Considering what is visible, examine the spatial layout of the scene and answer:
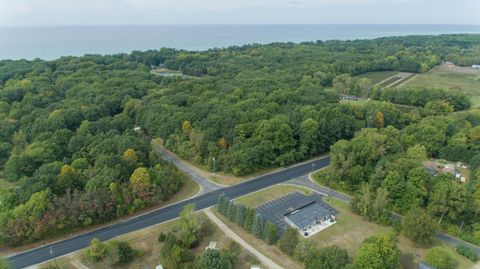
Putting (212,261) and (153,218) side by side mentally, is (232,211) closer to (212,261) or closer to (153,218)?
(212,261)

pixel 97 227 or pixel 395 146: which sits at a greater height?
pixel 395 146

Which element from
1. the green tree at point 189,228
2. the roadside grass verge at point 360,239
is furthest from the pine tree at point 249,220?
the roadside grass verge at point 360,239

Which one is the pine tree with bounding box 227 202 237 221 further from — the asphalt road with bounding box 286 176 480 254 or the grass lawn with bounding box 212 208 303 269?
the asphalt road with bounding box 286 176 480 254

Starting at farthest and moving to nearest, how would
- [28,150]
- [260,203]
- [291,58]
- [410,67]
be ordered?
[291,58]
[410,67]
[28,150]
[260,203]

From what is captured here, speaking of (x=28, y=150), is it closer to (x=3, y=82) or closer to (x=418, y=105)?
(x=3, y=82)

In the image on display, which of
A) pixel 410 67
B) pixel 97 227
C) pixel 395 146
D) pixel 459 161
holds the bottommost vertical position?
pixel 97 227

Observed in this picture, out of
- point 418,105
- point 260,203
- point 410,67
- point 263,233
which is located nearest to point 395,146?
point 260,203

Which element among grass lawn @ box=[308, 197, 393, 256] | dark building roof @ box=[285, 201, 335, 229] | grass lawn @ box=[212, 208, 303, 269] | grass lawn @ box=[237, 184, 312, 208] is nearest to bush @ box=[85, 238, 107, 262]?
grass lawn @ box=[212, 208, 303, 269]
